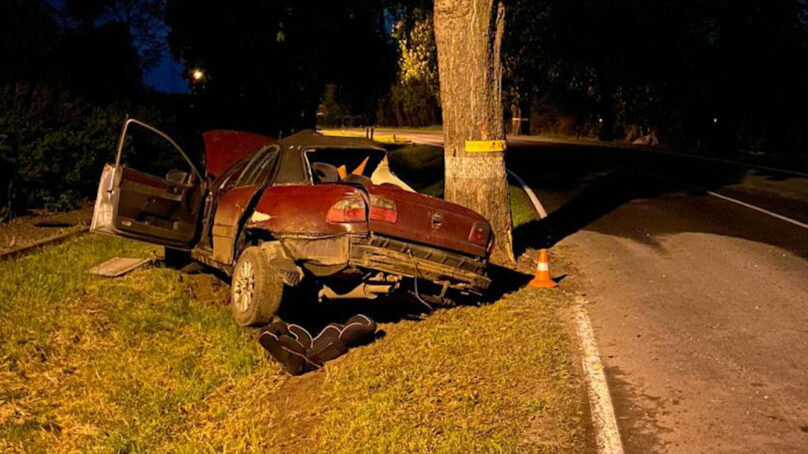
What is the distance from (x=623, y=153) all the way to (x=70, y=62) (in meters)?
19.5

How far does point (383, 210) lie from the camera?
7.09m

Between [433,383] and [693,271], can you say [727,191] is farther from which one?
[433,383]

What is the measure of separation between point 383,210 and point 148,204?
2.84 metres

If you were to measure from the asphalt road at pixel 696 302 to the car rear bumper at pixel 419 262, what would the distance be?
4.19ft

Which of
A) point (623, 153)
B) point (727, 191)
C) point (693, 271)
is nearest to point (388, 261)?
point (693, 271)

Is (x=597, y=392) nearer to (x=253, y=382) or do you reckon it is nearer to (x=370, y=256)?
(x=370, y=256)

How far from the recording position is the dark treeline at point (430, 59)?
29766 millimetres

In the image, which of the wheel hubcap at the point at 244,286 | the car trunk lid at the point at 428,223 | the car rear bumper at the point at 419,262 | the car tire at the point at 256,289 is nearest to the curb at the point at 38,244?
the wheel hubcap at the point at 244,286

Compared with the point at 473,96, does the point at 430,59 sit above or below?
above

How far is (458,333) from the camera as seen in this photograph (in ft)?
24.5

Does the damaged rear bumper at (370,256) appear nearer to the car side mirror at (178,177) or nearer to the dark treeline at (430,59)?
the car side mirror at (178,177)

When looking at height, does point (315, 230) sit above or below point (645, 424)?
above

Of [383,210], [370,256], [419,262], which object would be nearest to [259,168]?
[383,210]

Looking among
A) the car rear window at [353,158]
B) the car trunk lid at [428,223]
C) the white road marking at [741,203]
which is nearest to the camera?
the car trunk lid at [428,223]
